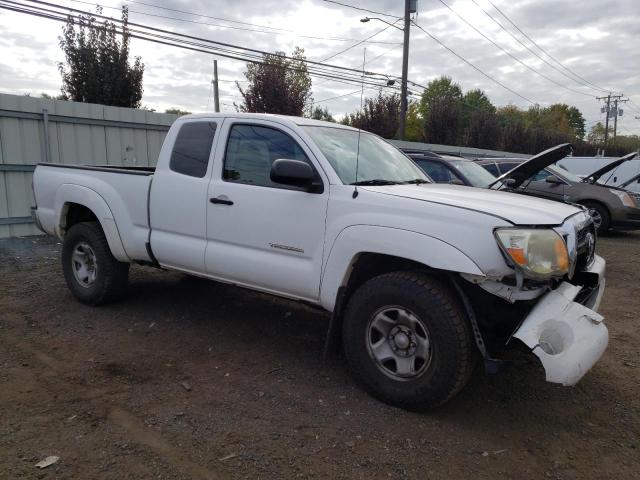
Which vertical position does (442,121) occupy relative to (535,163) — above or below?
above

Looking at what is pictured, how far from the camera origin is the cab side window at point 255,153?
3885 mm

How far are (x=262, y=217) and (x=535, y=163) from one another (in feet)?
8.64

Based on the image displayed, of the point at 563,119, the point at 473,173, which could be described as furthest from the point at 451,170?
the point at 563,119

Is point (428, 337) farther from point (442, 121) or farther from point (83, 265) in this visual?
point (442, 121)

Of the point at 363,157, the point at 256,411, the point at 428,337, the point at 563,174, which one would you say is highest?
the point at 363,157

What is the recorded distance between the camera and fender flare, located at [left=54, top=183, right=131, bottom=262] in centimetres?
479

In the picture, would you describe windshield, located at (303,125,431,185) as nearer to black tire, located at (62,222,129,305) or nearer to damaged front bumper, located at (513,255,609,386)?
damaged front bumper, located at (513,255,609,386)

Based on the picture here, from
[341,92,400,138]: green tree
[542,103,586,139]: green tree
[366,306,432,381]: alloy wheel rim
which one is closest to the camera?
[366,306,432,381]: alloy wheel rim

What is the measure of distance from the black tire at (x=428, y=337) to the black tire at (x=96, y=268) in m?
2.74

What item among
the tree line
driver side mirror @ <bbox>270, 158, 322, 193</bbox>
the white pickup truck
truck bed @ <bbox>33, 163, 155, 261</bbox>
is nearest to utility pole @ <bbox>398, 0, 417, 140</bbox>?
the tree line

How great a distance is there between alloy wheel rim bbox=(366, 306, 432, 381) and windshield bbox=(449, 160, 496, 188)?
18.3 feet

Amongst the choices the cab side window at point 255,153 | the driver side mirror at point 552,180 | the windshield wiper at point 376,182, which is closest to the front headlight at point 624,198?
the driver side mirror at point 552,180

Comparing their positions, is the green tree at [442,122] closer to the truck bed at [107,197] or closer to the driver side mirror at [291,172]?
the truck bed at [107,197]

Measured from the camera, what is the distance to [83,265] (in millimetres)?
5230
